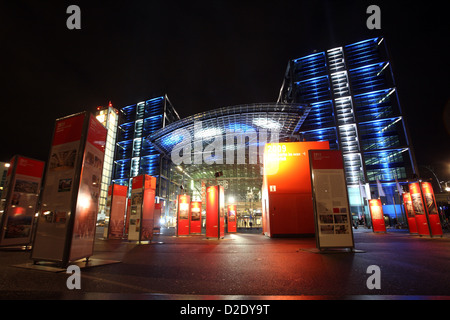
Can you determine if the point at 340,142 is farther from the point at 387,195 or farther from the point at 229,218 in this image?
the point at 229,218

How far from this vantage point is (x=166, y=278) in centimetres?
310

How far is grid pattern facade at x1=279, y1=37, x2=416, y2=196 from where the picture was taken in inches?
1545

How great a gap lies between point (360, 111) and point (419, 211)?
3621 centimetres

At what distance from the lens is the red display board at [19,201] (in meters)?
7.32

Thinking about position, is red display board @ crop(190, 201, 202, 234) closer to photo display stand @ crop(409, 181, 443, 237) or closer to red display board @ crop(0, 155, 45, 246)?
red display board @ crop(0, 155, 45, 246)

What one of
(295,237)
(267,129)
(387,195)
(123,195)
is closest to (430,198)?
(295,237)

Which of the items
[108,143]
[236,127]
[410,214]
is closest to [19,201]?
[410,214]

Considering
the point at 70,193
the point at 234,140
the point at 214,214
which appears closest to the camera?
the point at 70,193

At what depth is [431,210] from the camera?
11.0 meters

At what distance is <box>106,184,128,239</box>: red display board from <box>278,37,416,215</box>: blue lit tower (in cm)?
3727

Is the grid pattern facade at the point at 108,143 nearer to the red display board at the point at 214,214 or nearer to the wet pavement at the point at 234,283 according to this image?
the red display board at the point at 214,214

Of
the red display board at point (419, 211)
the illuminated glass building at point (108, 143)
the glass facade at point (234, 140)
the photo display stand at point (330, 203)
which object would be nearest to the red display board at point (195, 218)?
the glass facade at point (234, 140)

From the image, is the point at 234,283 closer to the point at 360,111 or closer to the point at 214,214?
the point at 214,214

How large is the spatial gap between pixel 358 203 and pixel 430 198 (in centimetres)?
3021
